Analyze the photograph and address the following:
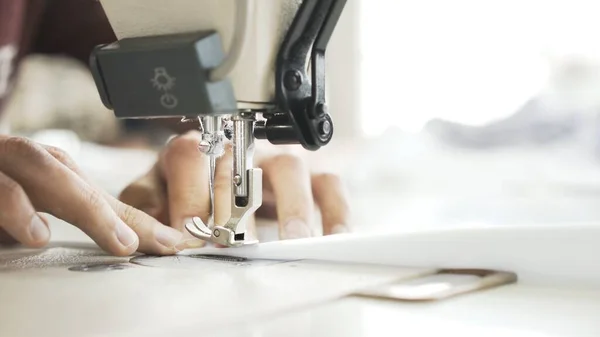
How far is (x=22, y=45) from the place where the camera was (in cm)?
139

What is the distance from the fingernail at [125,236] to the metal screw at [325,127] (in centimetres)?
28

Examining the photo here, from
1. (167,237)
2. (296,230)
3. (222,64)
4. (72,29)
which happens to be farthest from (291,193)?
(72,29)

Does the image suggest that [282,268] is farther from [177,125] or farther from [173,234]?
[177,125]

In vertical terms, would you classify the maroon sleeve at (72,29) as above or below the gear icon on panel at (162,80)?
above

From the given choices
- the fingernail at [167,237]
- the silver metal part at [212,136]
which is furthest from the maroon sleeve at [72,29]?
the silver metal part at [212,136]

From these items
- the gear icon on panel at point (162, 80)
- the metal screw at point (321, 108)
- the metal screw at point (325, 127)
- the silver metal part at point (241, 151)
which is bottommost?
the silver metal part at point (241, 151)

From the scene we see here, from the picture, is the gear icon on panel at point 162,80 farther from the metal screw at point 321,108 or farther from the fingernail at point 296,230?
the fingernail at point 296,230

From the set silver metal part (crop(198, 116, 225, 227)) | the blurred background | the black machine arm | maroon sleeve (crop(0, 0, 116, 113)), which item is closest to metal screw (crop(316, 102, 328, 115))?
the black machine arm

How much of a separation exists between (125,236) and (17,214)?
0.12 meters

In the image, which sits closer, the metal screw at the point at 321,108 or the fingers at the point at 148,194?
the metal screw at the point at 321,108

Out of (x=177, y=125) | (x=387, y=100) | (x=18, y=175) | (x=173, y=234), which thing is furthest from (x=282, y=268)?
(x=387, y=100)

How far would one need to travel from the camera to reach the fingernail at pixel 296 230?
0.97 meters

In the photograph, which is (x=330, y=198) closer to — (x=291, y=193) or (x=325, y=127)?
(x=291, y=193)

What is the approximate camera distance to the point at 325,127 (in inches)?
27.2
